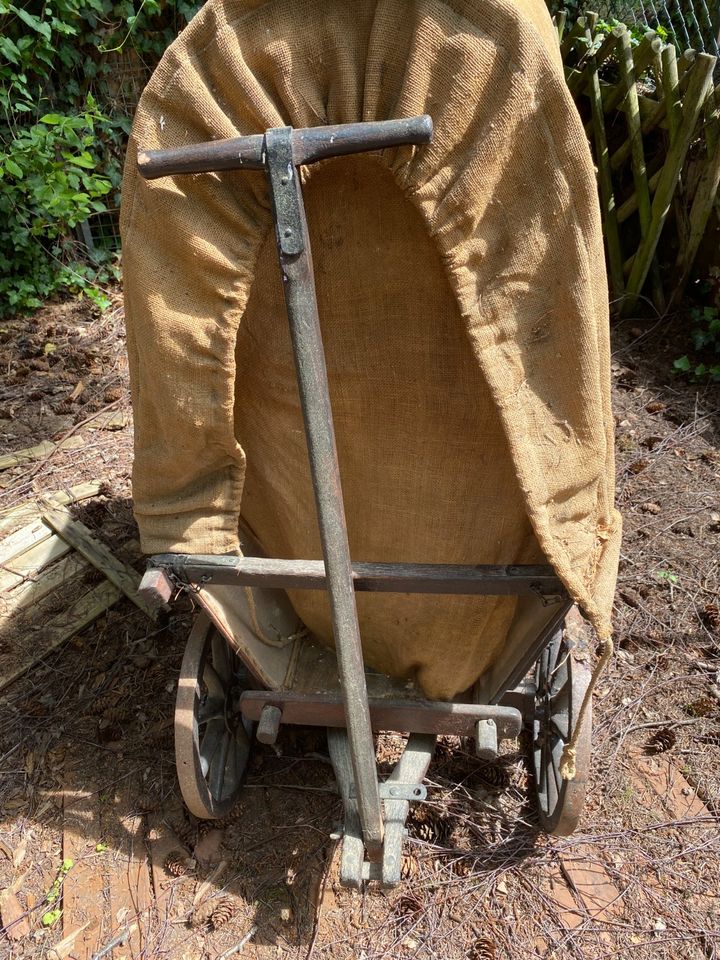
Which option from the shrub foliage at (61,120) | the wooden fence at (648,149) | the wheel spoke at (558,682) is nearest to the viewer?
the wheel spoke at (558,682)

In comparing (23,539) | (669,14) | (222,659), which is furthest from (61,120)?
(669,14)

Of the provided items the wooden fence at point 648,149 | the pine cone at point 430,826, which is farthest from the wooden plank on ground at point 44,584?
the wooden fence at point 648,149

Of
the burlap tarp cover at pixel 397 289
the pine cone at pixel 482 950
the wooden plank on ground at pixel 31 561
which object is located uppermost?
the burlap tarp cover at pixel 397 289

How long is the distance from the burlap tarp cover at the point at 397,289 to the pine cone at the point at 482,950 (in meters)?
0.94

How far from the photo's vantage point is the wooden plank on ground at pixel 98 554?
101 inches

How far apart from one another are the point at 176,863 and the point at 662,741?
5.21 feet

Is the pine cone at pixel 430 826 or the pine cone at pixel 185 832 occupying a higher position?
the pine cone at pixel 185 832

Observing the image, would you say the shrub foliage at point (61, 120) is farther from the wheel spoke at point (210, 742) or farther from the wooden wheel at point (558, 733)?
the wooden wheel at point (558, 733)

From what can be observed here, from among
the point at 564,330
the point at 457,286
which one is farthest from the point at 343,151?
the point at 564,330

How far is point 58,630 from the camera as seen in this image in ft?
8.16

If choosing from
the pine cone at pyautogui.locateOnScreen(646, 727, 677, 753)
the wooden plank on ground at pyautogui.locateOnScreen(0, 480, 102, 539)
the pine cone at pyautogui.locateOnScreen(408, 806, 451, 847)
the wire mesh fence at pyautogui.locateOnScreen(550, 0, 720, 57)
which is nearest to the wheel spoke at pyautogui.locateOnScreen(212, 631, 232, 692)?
the pine cone at pyautogui.locateOnScreen(408, 806, 451, 847)

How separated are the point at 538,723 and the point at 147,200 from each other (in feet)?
6.07

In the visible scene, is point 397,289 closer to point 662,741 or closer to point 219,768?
point 219,768

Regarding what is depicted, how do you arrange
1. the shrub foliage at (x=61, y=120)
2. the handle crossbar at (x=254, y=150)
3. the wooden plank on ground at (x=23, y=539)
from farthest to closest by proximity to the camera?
the shrub foliage at (x=61, y=120), the wooden plank on ground at (x=23, y=539), the handle crossbar at (x=254, y=150)
